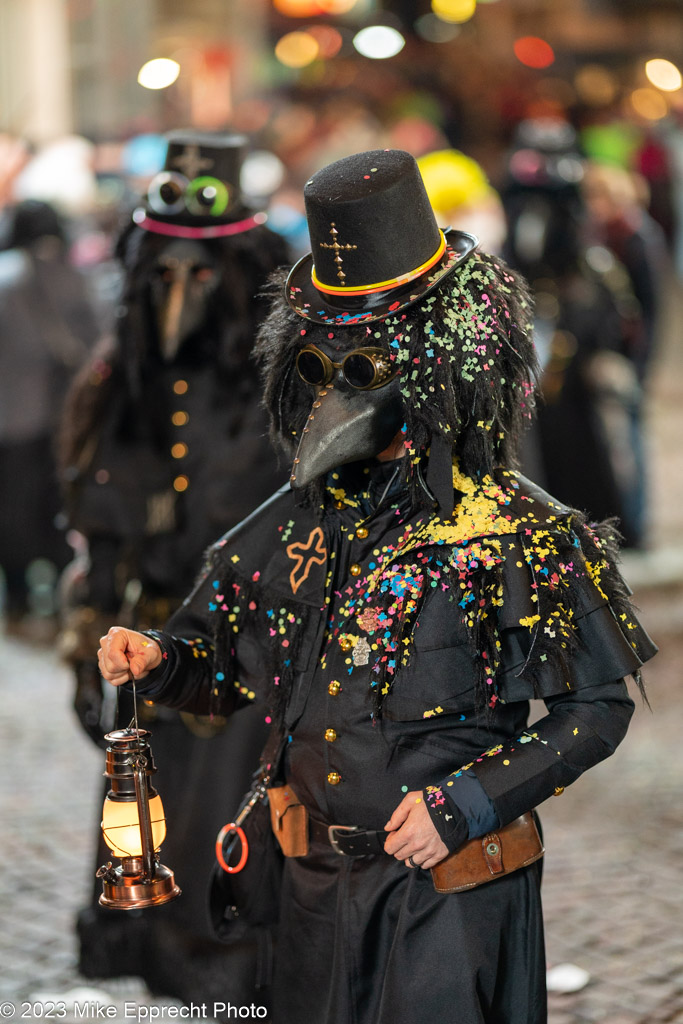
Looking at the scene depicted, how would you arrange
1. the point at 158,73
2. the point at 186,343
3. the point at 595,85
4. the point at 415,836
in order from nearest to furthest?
1. the point at 415,836
2. the point at 186,343
3. the point at 158,73
4. the point at 595,85

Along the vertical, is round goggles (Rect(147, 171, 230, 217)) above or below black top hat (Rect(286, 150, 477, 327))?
below

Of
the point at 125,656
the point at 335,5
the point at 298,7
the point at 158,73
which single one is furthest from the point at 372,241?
the point at 335,5

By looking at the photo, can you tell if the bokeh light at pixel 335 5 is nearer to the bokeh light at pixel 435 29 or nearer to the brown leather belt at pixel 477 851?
the bokeh light at pixel 435 29

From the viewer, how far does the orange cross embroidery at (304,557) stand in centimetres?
263

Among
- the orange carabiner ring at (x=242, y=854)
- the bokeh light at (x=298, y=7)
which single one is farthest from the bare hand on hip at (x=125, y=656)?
the bokeh light at (x=298, y=7)

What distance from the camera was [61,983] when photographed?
3.98 meters

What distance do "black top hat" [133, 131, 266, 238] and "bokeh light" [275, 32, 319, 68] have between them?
18524 mm

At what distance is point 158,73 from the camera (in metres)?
17.3

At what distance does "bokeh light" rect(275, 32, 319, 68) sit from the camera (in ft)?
A: 71.3

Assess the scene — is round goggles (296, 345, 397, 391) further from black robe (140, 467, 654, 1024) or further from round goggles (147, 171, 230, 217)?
round goggles (147, 171, 230, 217)

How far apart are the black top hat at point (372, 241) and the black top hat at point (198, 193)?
1468mm

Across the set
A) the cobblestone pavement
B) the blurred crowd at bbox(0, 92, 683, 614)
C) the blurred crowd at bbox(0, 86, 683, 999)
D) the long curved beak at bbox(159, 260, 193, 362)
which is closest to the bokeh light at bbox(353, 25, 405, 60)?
the blurred crowd at bbox(0, 86, 683, 999)

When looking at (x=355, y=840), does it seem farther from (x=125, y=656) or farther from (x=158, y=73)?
(x=158, y=73)

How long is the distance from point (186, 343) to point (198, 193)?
1.33 feet
